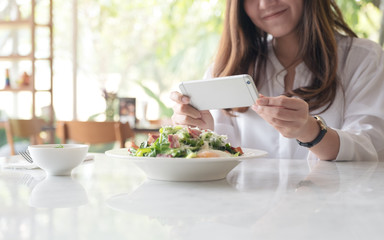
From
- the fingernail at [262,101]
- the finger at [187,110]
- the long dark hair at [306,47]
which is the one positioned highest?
the long dark hair at [306,47]

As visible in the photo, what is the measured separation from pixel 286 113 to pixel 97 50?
6.53 m

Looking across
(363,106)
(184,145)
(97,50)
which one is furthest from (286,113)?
(97,50)

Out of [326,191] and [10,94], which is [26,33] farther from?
[326,191]

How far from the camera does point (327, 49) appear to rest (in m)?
1.67

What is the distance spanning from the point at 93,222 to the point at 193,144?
377 millimetres

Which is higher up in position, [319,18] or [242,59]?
[319,18]

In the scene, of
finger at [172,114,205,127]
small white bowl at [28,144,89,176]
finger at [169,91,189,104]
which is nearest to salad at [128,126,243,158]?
small white bowl at [28,144,89,176]

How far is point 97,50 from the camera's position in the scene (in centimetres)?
726

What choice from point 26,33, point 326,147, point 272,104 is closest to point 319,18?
point 326,147

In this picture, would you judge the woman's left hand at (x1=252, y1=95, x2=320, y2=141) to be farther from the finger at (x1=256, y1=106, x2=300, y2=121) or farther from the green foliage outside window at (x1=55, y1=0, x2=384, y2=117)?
the green foliage outside window at (x1=55, y1=0, x2=384, y2=117)

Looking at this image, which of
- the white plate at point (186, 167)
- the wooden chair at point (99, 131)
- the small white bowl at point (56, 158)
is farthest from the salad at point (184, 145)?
the wooden chair at point (99, 131)

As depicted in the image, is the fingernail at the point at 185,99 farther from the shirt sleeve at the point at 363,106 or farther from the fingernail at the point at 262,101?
the shirt sleeve at the point at 363,106

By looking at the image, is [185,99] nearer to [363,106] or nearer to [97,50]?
[363,106]

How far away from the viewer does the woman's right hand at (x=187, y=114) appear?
1332 mm
